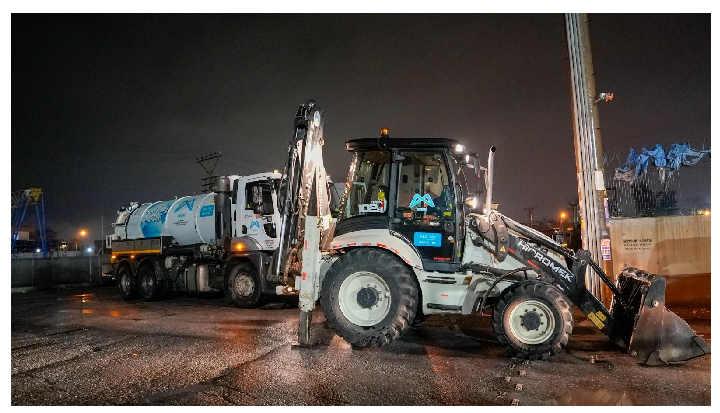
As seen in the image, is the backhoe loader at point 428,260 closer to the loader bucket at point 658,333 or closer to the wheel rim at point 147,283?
the loader bucket at point 658,333

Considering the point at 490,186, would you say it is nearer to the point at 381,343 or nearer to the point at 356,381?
the point at 381,343

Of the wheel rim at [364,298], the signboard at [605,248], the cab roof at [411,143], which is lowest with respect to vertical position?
the wheel rim at [364,298]

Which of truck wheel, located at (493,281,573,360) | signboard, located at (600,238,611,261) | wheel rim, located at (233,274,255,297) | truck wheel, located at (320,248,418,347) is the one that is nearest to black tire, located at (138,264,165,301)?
wheel rim, located at (233,274,255,297)

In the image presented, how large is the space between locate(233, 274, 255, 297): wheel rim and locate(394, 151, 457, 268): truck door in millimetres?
5453

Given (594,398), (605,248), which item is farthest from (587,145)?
(594,398)

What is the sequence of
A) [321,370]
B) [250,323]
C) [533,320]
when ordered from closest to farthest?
[321,370] → [533,320] → [250,323]

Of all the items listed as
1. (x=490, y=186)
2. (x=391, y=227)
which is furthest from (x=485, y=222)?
(x=391, y=227)

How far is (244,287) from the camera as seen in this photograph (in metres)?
10.9

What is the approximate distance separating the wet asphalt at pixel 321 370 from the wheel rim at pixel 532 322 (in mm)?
317

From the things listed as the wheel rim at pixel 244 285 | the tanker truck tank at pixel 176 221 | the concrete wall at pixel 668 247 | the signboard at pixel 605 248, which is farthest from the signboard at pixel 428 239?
the tanker truck tank at pixel 176 221

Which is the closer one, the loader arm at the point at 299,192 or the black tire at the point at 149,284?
the loader arm at the point at 299,192

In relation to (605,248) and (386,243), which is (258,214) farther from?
(605,248)

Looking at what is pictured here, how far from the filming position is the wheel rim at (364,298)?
6.27m

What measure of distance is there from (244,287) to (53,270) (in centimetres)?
1398
